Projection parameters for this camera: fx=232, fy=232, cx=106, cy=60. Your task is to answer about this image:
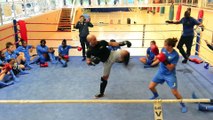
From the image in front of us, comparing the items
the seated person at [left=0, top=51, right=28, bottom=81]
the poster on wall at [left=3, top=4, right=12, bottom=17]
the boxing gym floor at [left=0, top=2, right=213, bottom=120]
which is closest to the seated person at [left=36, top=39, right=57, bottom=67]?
the boxing gym floor at [left=0, top=2, right=213, bottom=120]

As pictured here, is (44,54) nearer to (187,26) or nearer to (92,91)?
(92,91)

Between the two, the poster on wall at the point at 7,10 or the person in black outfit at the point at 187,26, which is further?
the poster on wall at the point at 7,10

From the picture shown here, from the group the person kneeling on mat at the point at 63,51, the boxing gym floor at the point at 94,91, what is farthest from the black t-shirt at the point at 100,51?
the person kneeling on mat at the point at 63,51

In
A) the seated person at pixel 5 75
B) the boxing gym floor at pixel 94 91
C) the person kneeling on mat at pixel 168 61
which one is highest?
the person kneeling on mat at pixel 168 61

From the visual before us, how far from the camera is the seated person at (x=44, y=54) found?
600cm

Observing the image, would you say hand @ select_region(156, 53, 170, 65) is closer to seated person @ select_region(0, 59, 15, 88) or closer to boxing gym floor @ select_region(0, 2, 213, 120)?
boxing gym floor @ select_region(0, 2, 213, 120)

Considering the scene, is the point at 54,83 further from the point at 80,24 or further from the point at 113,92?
the point at 80,24

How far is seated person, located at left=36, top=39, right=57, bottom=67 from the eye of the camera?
236 inches

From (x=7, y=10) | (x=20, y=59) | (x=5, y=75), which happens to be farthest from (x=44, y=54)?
(x=7, y=10)

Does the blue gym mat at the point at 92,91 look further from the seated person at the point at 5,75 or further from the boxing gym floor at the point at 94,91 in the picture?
the seated person at the point at 5,75

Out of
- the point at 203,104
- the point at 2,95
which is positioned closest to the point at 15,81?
the point at 2,95

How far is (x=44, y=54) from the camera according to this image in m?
6.19

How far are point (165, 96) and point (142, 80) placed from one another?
34.0 inches

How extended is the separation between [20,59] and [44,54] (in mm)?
686
